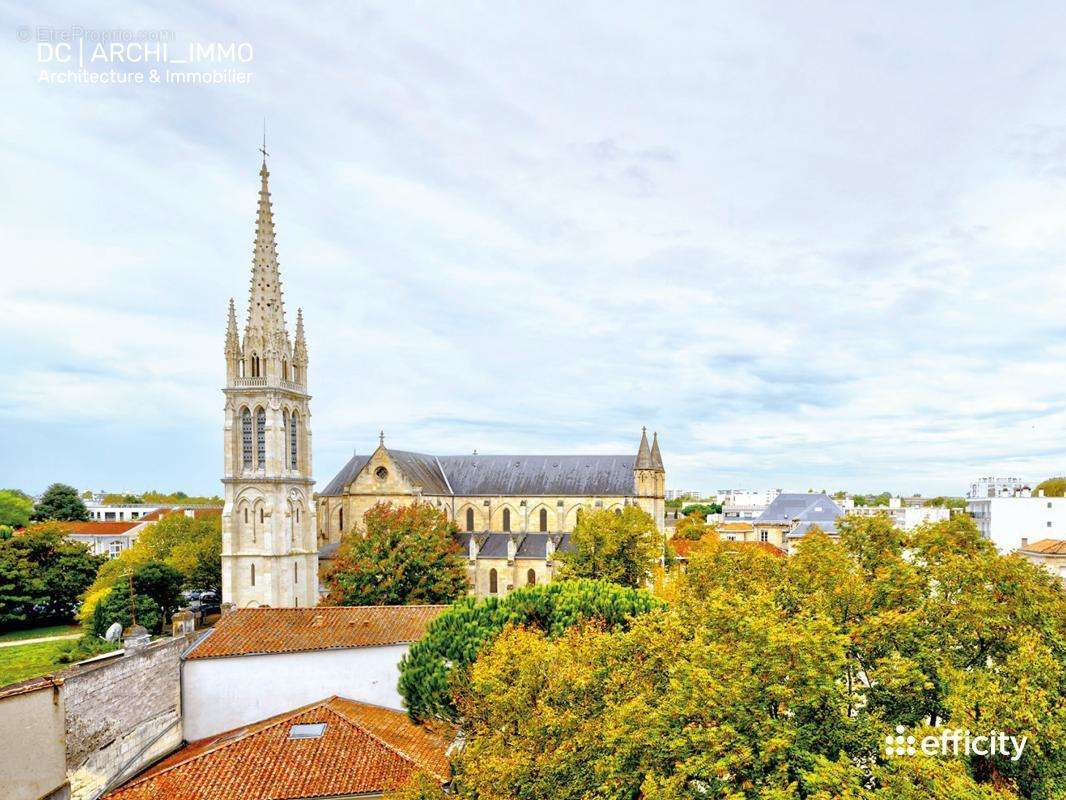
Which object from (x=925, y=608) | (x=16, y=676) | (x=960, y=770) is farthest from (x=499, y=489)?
(x=960, y=770)

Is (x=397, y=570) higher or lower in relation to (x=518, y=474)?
lower

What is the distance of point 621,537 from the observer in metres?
46.6

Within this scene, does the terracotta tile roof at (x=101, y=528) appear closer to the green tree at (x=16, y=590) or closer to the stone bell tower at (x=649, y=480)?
the green tree at (x=16, y=590)

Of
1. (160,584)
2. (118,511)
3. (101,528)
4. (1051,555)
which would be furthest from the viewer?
(118,511)

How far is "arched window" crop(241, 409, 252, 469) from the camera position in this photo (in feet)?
156

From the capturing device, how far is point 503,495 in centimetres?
7112

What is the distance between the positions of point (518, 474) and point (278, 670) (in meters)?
44.8

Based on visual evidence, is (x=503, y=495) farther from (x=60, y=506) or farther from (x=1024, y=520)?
(x=60, y=506)

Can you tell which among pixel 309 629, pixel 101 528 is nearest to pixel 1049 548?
pixel 309 629

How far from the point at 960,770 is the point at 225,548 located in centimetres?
4568

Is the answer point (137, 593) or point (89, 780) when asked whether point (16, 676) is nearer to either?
point (137, 593)

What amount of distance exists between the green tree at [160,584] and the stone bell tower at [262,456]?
19.5 feet

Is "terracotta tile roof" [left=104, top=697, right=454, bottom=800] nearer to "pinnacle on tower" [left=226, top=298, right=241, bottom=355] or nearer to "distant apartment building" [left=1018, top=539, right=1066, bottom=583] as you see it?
"pinnacle on tower" [left=226, top=298, right=241, bottom=355]

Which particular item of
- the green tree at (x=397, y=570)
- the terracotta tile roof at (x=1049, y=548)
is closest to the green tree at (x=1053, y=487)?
the terracotta tile roof at (x=1049, y=548)
